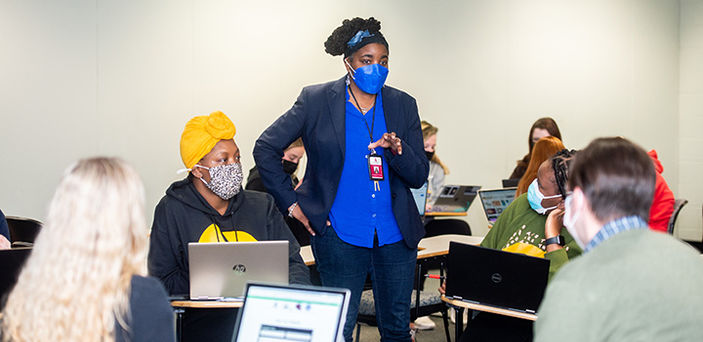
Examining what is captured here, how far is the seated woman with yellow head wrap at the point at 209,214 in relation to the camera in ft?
9.50

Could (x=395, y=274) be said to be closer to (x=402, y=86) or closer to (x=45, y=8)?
(x=45, y=8)

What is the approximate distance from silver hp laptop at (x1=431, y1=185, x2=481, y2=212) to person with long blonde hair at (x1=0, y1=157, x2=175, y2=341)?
5.02 metres

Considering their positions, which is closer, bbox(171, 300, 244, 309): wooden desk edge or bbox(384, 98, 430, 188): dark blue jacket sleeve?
bbox(171, 300, 244, 309): wooden desk edge

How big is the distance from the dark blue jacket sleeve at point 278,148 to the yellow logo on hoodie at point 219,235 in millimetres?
223

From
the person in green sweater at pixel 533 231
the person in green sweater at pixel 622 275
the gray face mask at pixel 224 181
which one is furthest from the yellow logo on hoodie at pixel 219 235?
the person in green sweater at pixel 622 275

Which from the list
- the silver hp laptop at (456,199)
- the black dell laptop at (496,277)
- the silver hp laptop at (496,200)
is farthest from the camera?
the silver hp laptop at (456,199)

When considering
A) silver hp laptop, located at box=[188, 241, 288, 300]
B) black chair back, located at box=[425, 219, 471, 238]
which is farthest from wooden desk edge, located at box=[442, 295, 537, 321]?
black chair back, located at box=[425, 219, 471, 238]

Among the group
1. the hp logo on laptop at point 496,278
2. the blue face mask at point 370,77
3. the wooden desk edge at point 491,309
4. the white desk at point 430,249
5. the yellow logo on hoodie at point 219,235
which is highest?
the blue face mask at point 370,77

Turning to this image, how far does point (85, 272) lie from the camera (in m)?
1.50

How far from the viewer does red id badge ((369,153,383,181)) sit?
3.02 m

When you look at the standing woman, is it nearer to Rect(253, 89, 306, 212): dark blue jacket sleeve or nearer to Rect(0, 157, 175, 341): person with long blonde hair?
Rect(253, 89, 306, 212): dark blue jacket sleeve

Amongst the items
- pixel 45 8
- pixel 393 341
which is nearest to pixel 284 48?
pixel 45 8

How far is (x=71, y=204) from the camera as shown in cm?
150

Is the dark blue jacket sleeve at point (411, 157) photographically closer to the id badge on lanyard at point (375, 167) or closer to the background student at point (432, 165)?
the id badge on lanyard at point (375, 167)
